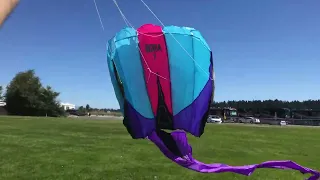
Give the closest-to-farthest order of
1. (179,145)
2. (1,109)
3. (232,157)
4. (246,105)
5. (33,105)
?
(179,145), (232,157), (33,105), (1,109), (246,105)

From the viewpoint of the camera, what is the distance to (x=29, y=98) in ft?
A: 239

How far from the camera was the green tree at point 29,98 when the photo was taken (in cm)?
7350

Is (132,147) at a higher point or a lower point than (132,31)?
lower

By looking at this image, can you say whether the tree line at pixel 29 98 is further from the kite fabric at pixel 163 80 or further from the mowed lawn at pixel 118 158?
the kite fabric at pixel 163 80

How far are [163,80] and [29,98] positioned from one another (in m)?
72.5

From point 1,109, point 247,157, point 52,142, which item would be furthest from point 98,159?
point 1,109

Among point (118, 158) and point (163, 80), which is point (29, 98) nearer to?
point (118, 158)

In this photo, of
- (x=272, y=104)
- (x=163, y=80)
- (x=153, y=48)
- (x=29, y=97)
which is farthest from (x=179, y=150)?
(x=272, y=104)

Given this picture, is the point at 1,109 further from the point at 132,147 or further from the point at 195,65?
the point at 195,65

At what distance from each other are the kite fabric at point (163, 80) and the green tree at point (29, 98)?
7237cm

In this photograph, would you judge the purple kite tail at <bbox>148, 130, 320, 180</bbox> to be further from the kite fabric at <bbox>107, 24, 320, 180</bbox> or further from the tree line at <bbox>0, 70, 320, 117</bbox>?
the tree line at <bbox>0, 70, 320, 117</bbox>

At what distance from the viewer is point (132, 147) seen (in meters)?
16.1

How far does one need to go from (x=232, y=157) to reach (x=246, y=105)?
3464 inches

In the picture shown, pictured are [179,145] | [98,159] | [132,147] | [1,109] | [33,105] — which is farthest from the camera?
[1,109]
